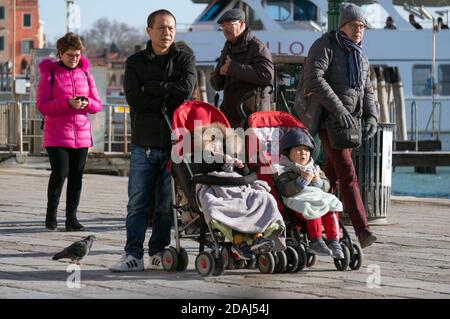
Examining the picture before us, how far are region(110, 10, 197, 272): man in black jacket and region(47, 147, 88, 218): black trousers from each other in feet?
9.74

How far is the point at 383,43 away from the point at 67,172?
30939 mm

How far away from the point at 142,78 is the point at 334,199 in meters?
1.48

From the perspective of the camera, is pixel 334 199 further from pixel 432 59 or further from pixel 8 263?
pixel 432 59

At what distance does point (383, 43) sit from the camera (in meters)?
42.3

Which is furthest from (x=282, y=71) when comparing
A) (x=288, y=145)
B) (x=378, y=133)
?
(x=288, y=145)

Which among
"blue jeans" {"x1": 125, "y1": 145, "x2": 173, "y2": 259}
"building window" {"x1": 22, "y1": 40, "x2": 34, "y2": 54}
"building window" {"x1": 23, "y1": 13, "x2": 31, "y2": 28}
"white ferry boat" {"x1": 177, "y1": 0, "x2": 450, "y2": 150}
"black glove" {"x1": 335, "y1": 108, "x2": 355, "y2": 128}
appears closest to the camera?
"blue jeans" {"x1": 125, "y1": 145, "x2": 173, "y2": 259}

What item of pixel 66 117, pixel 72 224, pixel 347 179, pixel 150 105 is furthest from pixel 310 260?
pixel 66 117

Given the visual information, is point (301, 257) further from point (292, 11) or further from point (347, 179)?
point (292, 11)

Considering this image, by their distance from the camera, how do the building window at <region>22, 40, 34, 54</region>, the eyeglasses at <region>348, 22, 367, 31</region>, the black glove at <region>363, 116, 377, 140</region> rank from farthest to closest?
the building window at <region>22, 40, 34, 54</region>, the black glove at <region>363, 116, 377, 140</region>, the eyeglasses at <region>348, 22, 367, 31</region>

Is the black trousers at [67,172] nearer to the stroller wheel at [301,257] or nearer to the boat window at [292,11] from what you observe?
the stroller wheel at [301,257]

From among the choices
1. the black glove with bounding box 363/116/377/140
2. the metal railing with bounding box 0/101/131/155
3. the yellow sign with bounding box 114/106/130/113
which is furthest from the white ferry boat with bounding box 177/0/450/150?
the black glove with bounding box 363/116/377/140

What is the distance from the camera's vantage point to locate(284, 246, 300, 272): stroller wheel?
8961 mm

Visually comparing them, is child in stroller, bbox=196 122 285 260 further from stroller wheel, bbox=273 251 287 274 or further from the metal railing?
the metal railing
